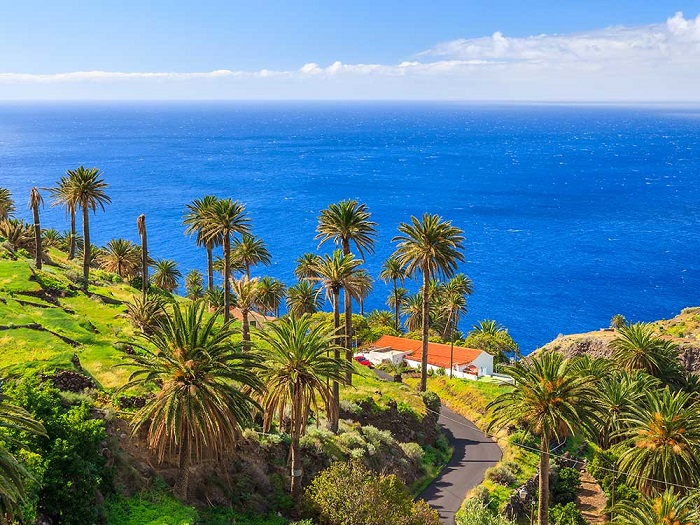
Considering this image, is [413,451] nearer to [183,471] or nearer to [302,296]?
[183,471]

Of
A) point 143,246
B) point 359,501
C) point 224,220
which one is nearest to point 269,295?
point 143,246

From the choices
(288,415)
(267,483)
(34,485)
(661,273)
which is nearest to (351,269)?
(288,415)

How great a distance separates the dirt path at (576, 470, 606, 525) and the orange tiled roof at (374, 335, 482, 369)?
28.8 meters

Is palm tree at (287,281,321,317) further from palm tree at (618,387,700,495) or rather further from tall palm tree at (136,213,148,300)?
palm tree at (618,387,700,495)

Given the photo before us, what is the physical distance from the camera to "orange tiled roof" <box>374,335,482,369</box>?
256ft

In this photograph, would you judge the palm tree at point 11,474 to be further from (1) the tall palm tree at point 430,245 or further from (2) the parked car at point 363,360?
(2) the parked car at point 363,360

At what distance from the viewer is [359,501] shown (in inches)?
1101

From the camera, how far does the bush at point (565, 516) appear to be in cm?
3959

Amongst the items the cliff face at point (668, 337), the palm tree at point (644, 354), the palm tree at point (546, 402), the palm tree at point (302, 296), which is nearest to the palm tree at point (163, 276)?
the palm tree at point (302, 296)

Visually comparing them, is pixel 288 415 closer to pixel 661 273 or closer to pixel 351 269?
pixel 351 269

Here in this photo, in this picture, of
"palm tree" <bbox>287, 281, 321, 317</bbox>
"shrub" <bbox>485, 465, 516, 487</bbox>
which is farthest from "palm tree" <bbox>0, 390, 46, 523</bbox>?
"palm tree" <bbox>287, 281, 321, 317</bbox>

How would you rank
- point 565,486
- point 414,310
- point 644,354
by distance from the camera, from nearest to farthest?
1. point 565,486
2. point 644,354
3. point 414,310

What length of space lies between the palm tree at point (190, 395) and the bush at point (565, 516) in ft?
85.1

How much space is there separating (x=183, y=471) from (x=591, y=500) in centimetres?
3584
